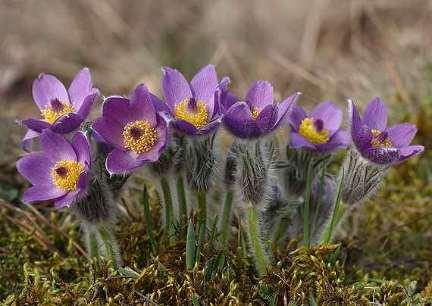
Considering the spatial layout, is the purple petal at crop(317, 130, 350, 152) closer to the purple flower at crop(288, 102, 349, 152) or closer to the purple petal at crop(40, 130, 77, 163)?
the purple flower at crop(288, 102, 349, 152)

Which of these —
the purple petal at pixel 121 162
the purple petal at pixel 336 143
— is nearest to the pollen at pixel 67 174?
the purple petal at pixel 121 162

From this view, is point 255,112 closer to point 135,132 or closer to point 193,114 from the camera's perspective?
point 193,114

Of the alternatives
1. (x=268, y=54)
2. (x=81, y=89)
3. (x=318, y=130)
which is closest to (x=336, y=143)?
(x=318, y=130)

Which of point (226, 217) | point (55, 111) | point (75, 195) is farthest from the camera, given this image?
point (226, 217)

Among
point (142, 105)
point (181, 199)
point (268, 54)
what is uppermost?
point (142, 105)

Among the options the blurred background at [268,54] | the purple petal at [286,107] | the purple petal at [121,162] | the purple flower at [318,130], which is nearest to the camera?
the purple petal at [121,162]

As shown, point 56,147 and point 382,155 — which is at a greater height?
point 382,155

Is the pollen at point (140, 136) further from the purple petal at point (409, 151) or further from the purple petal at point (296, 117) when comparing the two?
the purple petal at point (409, 151)
